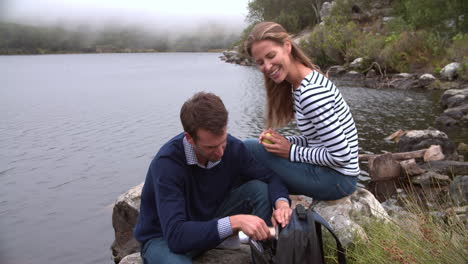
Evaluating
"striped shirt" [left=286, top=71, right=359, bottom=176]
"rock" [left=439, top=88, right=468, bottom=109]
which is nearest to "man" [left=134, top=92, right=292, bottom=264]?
"striped shirt" [left=286, top=71, right=359, bottom=176]

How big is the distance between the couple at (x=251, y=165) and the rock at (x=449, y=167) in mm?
5956

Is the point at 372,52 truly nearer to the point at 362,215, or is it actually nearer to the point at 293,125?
the point at 293,125

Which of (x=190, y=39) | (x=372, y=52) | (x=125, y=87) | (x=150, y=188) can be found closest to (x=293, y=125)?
(x=150, y=188)

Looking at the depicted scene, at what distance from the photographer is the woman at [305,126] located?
3727 mm

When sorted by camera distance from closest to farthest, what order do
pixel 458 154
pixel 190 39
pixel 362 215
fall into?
pixel 362 215
pixel 458 154
pixel 190 39

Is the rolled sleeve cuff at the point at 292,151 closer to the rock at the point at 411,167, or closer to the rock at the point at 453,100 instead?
the rock at the point at 411,167

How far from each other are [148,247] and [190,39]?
116106 mm

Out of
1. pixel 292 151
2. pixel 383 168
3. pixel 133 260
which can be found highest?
pixel 292 151

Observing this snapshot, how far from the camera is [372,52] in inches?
1177

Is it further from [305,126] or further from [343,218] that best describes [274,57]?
[343,218]

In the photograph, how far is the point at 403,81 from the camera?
2455cm

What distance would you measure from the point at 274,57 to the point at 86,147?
1131cm

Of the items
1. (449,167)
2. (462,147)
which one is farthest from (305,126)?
(462,147)

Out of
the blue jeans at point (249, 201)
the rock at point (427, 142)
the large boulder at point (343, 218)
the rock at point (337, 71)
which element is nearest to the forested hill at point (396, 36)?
the rock at point (337, 71)
